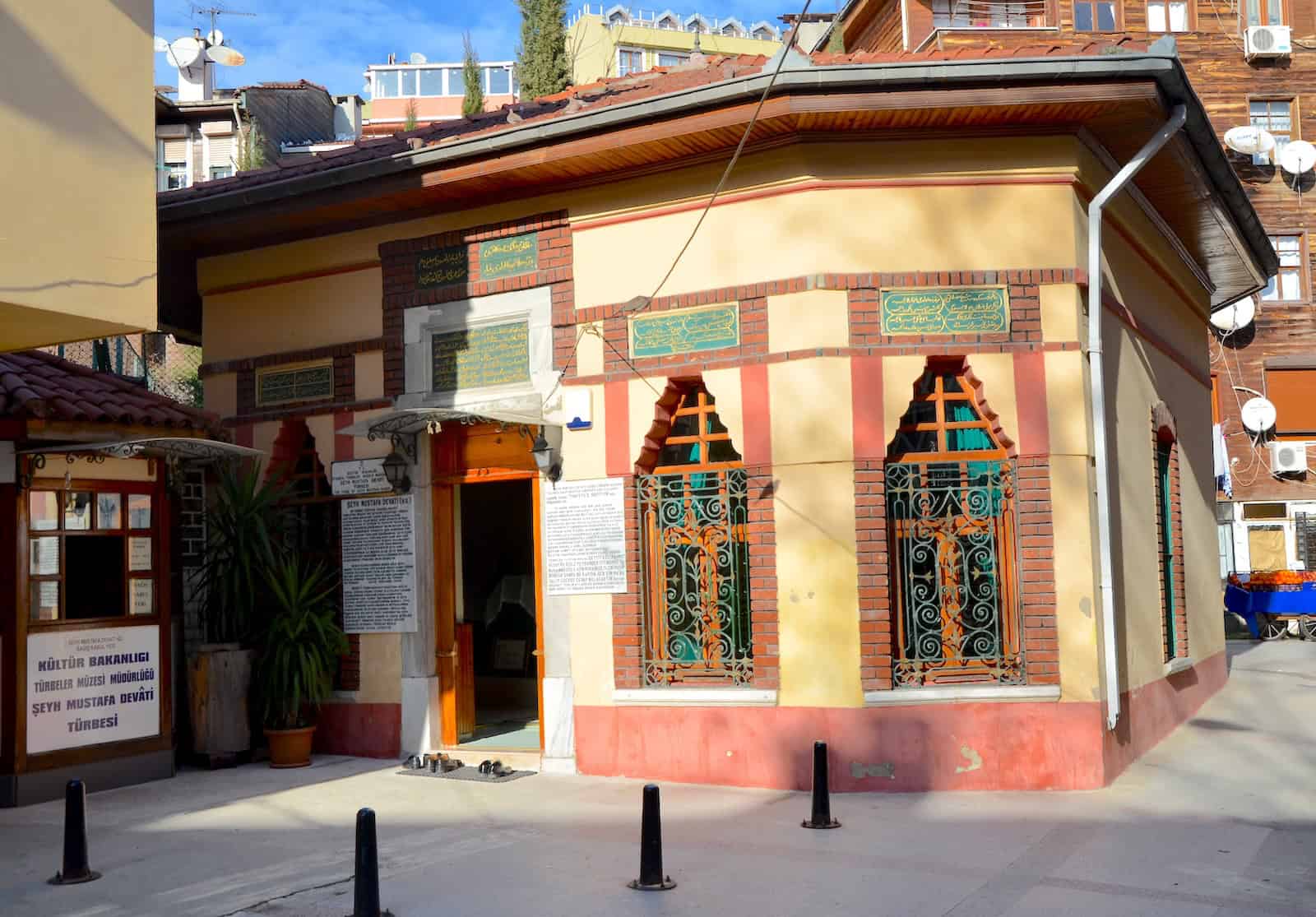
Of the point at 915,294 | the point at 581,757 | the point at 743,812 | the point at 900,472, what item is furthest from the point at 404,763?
the point at 915,294

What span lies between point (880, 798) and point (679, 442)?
3.14 m

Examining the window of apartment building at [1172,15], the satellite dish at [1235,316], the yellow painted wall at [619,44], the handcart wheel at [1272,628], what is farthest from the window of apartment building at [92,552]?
the yellow painted wall at [619,44]

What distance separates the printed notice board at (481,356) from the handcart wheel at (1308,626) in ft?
58.1

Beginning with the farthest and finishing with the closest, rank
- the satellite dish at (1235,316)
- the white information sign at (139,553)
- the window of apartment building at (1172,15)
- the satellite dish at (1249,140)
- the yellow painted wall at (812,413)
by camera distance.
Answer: the window of apartment building at (1172,15) < the satellite dish at (1249,140) < the satellite dish at (1235,316) < the white information sign at (139,553) < the yellow painted wall at (812,413)

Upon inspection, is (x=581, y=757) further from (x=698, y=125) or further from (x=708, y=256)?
(x=698, y=125)

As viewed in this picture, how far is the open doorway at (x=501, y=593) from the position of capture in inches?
580

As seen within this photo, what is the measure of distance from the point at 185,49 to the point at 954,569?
35790mm

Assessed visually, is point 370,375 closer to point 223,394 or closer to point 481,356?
point 481,356

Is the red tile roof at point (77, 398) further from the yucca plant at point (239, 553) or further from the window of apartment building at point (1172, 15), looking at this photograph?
the window of apartment building at point (1172, 15)

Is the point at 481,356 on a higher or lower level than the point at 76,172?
lower

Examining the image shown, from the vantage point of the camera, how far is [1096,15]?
2823cm

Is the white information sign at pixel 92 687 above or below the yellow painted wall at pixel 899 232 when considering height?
below

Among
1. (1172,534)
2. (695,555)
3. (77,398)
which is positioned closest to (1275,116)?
(1172,534)

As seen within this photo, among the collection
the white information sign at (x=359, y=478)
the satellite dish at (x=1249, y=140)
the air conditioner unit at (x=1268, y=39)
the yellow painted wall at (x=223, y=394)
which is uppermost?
the air conditioner unit at (x=1268, y=39)
